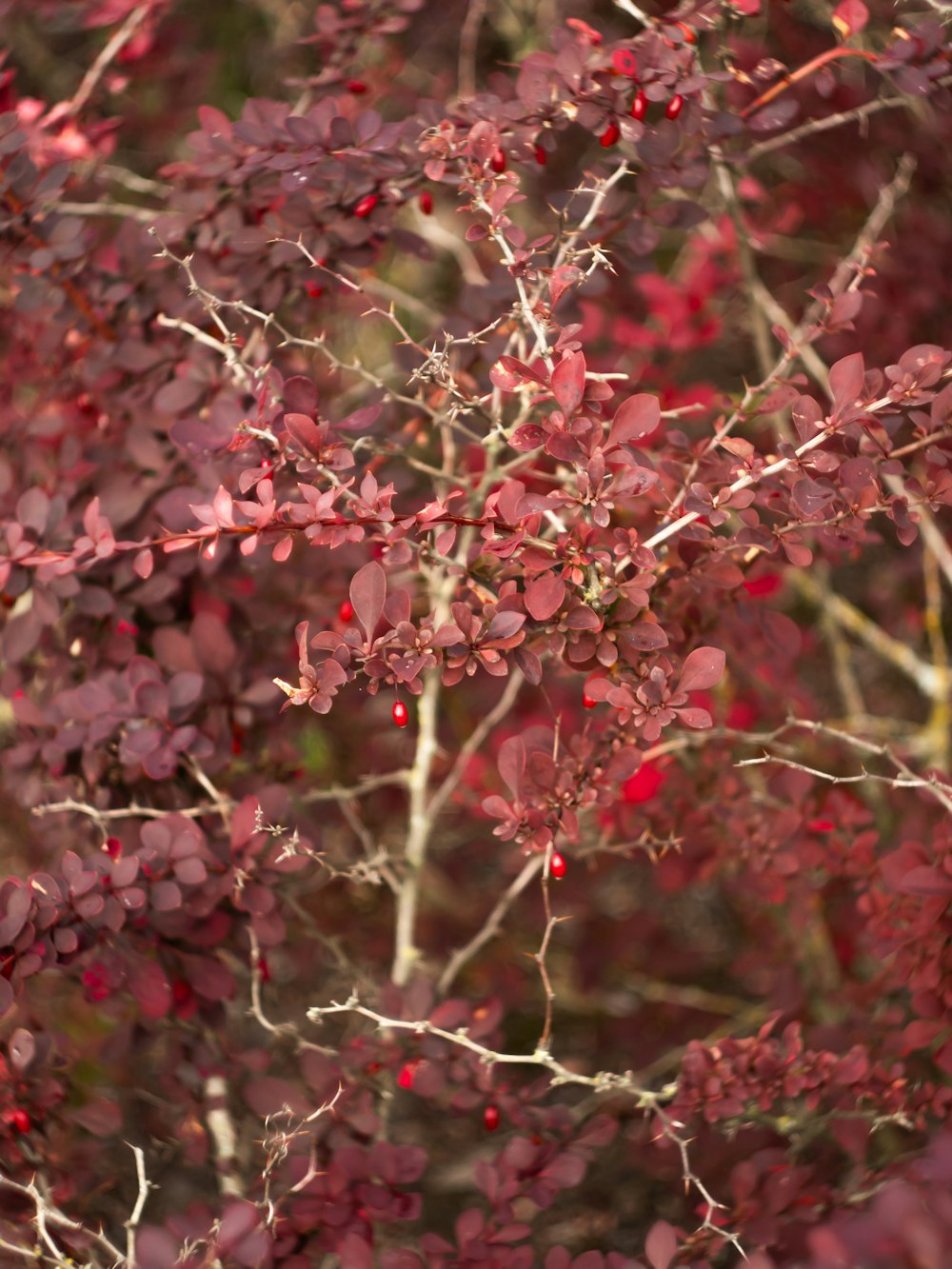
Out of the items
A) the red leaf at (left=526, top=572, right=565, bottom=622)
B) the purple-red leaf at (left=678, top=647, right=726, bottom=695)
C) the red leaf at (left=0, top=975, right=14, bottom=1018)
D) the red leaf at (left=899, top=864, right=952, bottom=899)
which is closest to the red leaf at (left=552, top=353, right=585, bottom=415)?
the red leaf at (left=526, top=572, right=565, bottom=622)

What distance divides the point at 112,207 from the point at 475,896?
1.61 m

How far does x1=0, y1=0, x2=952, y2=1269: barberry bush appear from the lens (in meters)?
1.14

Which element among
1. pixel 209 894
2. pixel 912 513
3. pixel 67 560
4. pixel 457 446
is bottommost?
pixel 457 446

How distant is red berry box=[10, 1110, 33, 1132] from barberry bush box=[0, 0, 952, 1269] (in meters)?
0.01

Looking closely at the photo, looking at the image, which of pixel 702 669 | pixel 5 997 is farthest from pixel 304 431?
pixel 5 997

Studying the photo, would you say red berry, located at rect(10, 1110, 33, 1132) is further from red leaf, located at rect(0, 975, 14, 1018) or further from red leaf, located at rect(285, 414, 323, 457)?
red leaf, located at rect(285, 414, 323, 457)

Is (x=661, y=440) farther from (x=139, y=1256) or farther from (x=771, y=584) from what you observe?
(x=139, y=1256)

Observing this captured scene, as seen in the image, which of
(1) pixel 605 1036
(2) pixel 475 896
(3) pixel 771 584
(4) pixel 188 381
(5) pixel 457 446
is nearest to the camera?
(4) pixel 188 381

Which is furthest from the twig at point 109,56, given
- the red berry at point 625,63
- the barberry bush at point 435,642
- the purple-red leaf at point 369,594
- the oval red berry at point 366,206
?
the purple-red leaf at point 369,594

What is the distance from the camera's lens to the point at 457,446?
2.18 m

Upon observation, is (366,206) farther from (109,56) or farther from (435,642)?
(109,56)

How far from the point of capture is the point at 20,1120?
4.24 ft

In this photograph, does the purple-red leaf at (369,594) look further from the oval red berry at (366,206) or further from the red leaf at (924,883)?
the red leaf at (924,883)

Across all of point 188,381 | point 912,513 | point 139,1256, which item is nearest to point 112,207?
point 188,381
